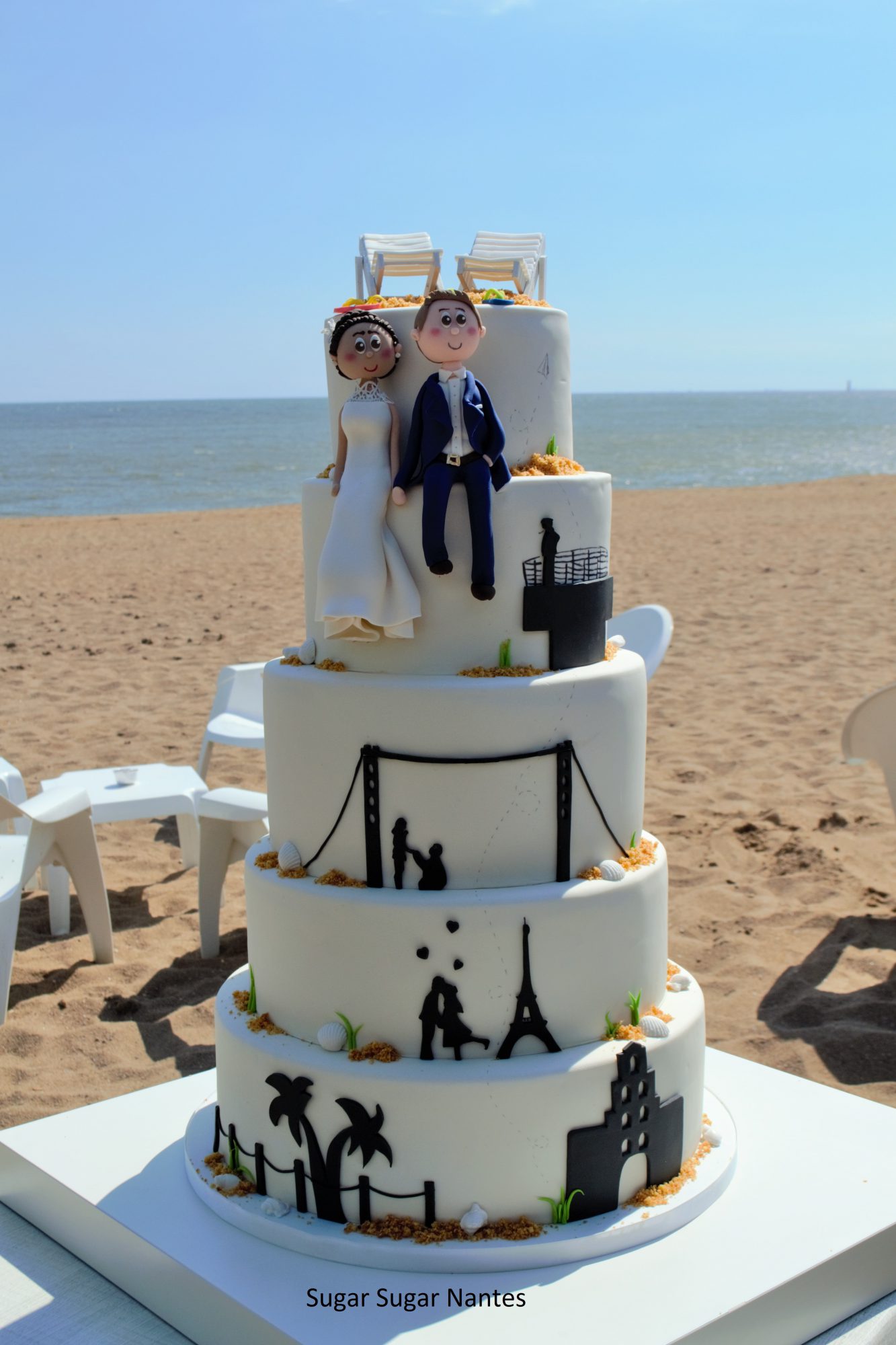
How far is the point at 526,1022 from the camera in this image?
3.20 metres

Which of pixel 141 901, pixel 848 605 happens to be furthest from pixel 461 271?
pixel 848 605

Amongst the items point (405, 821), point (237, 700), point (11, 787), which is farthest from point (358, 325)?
point (237, 700)

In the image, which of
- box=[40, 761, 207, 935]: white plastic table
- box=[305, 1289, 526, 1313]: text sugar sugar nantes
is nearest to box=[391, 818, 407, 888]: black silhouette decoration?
box=[305, 1289, 526, 1313]: text sugar sugar nantes

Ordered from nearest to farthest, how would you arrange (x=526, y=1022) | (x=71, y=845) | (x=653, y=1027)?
(x=526, y=1022)
(x=653, y=1027)
(x=71, y=845)

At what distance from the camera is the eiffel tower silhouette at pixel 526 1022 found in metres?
3.18

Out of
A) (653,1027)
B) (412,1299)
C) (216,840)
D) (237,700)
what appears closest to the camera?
(412,1299)

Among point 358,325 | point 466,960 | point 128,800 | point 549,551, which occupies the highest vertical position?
point 358,325

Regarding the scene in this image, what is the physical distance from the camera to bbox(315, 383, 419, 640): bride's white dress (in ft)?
10.2

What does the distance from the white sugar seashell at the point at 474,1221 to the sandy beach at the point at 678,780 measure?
1.98 metres

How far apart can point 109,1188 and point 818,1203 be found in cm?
206

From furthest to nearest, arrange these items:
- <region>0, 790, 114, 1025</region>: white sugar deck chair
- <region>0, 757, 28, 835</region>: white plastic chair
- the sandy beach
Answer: <region>0, 757, 28, 835</region>: white plastic chair < <region>0, 790, 114, 1025</region>: white sugar deck chair < the sandy beach

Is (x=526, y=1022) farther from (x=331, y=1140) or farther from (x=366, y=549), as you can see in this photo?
(x=366, y=549)

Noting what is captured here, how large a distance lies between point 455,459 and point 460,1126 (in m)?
1.72

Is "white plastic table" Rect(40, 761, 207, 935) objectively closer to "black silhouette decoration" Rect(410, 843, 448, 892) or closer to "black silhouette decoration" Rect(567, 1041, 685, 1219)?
"black silhouette decoration" Rect(410, 843, 448, 892)
